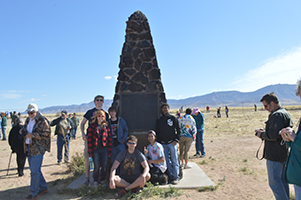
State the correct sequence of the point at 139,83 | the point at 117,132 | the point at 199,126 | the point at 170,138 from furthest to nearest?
the point at 199,126 → the point at 139,83 → the point at 117,132 → the point at 170,138

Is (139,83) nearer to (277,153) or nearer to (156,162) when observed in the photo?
(156,162)

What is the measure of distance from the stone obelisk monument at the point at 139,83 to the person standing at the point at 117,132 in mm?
540

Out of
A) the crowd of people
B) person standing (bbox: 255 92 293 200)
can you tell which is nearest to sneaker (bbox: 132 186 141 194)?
the crowd of people

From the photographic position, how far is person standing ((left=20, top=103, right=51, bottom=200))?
15.5 feet

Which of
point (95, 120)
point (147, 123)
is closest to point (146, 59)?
point (147, 123)

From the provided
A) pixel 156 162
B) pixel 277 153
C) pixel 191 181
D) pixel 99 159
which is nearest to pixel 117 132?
pixel 99 159

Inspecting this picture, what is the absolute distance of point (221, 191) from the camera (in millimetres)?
Answer: 5145

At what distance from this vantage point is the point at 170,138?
5.53 metres

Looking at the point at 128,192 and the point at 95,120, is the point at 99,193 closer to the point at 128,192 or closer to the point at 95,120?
the point at 128,192

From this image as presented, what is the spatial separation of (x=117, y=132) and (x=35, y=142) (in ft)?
6.02

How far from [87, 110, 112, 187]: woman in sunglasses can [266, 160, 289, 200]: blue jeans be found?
3.32m

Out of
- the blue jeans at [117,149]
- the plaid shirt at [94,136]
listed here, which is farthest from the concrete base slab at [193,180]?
the plaid shirt at [94,136]

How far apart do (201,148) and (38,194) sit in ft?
20.5

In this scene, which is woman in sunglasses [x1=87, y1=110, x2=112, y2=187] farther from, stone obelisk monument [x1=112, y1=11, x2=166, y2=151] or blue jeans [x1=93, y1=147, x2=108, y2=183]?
stone obelisk monument [x1=112, y1=11, x2=166, y2=151]
